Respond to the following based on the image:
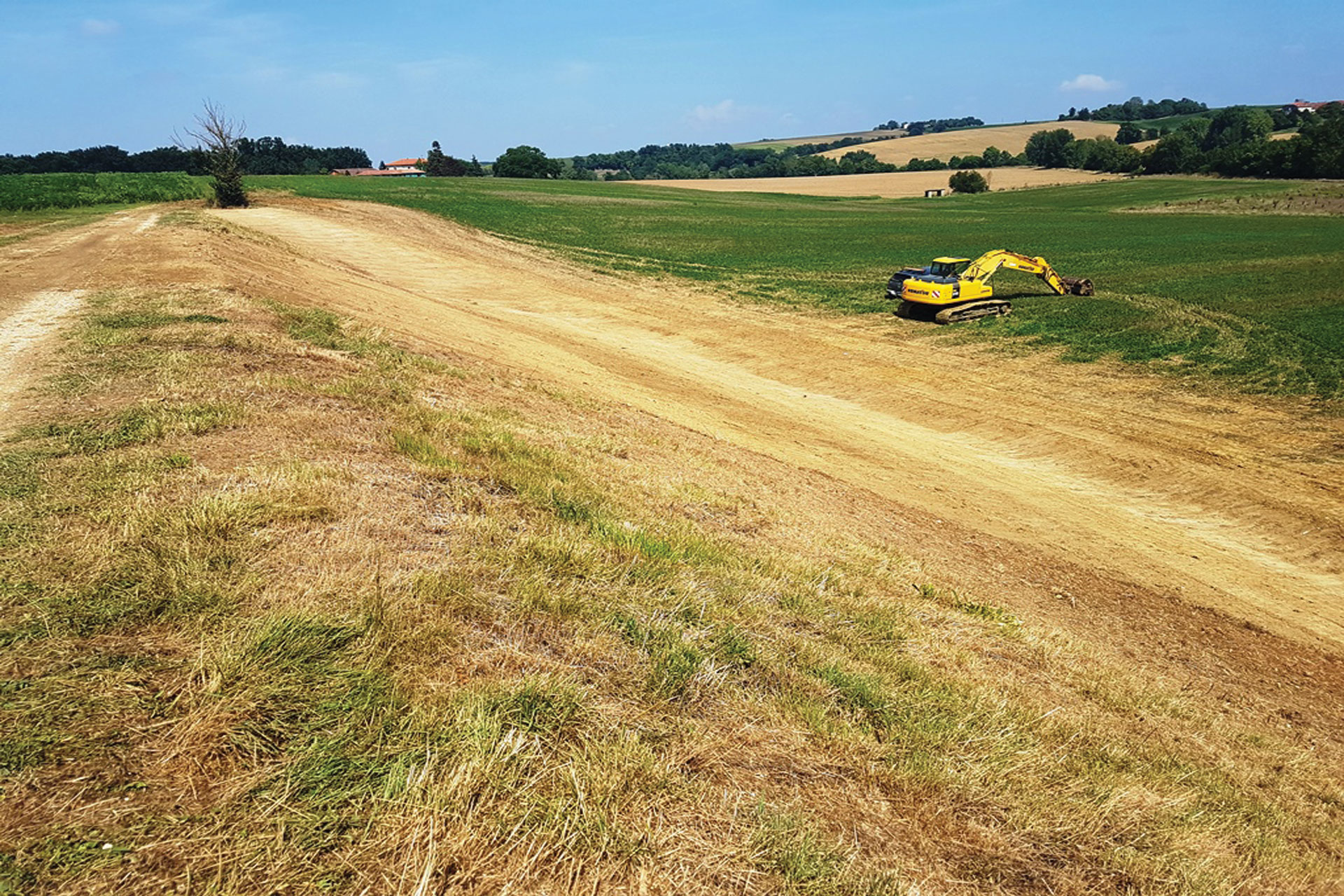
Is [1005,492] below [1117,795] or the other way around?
below

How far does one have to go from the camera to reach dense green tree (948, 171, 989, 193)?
3925 inches

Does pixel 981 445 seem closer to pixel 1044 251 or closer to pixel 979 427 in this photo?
pixel 979 427

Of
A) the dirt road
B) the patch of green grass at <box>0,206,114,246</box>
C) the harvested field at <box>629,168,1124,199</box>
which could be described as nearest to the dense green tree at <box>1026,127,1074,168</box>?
the harvested field at <box>629,168,1124,199</box>

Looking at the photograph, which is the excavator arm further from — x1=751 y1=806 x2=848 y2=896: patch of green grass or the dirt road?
x1=751 y1=806 x2=848 y2=896: patch of green grass

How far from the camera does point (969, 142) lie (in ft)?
505

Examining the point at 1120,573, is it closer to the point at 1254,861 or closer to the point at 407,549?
the point at 1254,861

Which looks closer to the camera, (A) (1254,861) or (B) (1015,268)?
(A) (1254,861)

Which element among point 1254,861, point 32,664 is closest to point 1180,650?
point 1254,861

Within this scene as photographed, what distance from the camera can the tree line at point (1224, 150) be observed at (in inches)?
3295

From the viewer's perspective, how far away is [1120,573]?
1020 centimetres

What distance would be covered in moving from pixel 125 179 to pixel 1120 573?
257 ft

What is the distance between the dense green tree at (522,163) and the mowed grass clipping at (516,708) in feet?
391

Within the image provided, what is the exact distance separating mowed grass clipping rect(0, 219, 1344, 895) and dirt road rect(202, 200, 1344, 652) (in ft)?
13.7

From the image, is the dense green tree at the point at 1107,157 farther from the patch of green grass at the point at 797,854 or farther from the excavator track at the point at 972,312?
the patch of green grass at the point at 797,854
